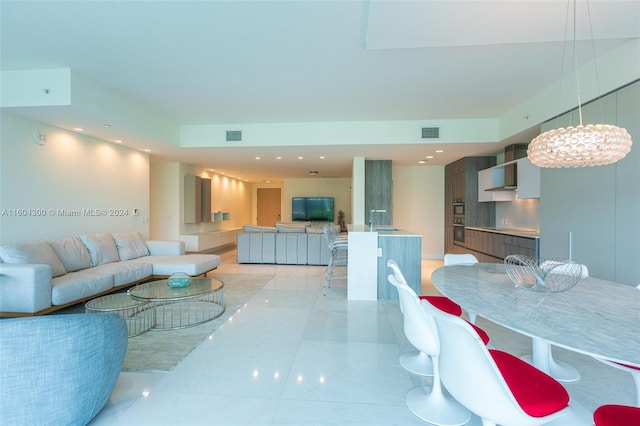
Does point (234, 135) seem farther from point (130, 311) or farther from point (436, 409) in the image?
point (436, 409)

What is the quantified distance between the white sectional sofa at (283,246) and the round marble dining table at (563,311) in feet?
14.8

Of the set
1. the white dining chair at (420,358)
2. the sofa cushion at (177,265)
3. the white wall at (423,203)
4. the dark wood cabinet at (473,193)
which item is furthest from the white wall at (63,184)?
the dark wood cabinet at (473,193)

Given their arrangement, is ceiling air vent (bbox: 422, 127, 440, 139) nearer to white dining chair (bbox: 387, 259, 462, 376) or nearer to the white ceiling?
the white ceiling

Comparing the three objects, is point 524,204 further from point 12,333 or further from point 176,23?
point 12,333

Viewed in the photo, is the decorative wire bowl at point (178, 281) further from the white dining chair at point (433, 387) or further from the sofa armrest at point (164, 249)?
the white dining chair at point (433, 387)

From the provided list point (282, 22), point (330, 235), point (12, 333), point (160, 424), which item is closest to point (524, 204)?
point (330, 235)

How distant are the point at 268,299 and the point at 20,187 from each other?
133 inches

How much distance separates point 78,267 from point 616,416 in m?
5.24

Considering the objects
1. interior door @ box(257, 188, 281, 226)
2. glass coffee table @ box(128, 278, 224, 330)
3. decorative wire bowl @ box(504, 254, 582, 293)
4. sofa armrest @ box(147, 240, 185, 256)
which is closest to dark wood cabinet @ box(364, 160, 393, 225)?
sofa armrest @ box(147, 240, 185, 256)

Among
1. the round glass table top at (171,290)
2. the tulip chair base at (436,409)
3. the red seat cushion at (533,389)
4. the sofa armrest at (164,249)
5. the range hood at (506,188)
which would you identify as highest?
the range hood at (506,188)

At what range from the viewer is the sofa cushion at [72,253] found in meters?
3.89

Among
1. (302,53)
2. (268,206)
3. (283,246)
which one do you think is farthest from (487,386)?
(268,206)

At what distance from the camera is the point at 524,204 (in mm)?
5367

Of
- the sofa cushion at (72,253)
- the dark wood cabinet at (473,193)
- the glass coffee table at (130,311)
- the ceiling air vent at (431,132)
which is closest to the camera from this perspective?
the glass coffee table at (130,311)
